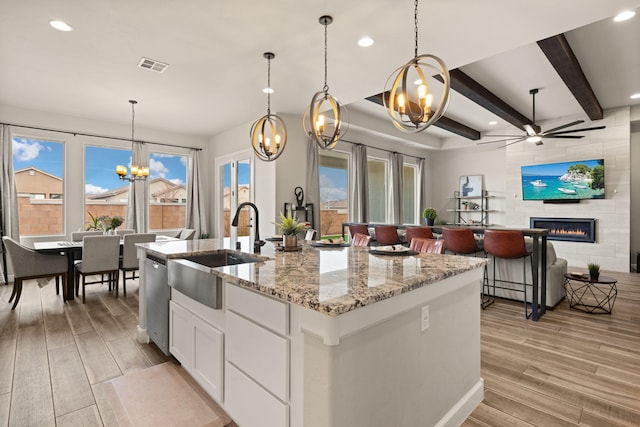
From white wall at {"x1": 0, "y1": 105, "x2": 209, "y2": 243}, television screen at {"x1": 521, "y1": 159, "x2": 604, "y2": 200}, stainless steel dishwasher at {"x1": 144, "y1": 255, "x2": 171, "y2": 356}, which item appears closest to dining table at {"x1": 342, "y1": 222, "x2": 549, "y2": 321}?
stainless steel dishwasher at {"x1": 144, "y1": 255, "x2": 171, "y2": 356}

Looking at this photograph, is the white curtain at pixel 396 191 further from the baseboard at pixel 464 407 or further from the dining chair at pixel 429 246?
the baseboard at pixel 464 407

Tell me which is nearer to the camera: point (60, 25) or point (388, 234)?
point (60, 25)

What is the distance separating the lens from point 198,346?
2152mm

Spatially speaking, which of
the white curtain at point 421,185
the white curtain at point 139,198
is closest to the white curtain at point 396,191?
the white curtain at point 421,185

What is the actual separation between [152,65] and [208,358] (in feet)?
11.2

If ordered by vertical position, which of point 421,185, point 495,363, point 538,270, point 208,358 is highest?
point 421,185

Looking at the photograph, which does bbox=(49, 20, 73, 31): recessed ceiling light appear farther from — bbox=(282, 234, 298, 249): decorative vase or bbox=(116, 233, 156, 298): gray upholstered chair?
bbox=(282, 234, 298, 249): decorative vase

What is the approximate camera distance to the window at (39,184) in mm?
5754

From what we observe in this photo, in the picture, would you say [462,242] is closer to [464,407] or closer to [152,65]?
[464,407]

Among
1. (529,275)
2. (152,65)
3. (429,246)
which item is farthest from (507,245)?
(152,65)

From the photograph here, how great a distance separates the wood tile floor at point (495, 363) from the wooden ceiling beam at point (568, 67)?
2911 millimetres

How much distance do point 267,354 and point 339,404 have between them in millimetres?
424

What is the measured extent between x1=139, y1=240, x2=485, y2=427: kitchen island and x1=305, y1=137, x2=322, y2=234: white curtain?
12.8ft

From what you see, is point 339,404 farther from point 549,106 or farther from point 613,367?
point 549,106
